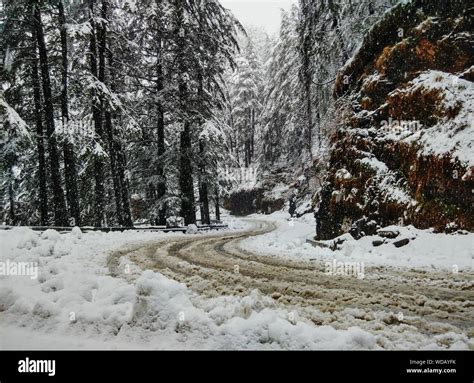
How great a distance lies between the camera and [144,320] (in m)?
3.70

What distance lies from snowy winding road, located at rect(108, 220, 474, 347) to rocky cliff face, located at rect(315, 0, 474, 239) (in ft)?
10.5

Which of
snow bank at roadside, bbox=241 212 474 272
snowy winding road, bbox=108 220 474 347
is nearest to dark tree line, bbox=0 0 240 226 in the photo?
snowy winding road, bbox=108 220 474 347

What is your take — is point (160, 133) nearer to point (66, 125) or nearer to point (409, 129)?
point (66, 125)

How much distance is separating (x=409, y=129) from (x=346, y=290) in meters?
6.98

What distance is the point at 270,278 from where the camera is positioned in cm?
631

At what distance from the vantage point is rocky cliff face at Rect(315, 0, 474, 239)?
925 centimetres

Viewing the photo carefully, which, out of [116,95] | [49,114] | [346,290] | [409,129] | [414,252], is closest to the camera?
[346,290]

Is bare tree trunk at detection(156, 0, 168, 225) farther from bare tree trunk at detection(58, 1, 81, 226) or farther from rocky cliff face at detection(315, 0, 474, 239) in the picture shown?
rocky cliff face at detection(315, 0, 474, 239)

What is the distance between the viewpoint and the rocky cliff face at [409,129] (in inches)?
364

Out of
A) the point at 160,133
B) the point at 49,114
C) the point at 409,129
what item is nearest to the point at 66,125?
the point at 49,114

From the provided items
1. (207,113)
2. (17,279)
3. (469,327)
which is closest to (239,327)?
(469,327)

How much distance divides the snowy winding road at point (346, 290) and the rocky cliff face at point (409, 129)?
3.21m

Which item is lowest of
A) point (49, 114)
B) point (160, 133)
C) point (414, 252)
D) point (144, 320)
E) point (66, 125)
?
point (414, 252)
